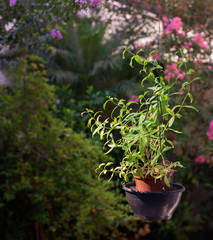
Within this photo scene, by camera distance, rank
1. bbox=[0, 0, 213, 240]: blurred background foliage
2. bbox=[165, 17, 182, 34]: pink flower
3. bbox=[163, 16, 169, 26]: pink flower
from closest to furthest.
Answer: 1. bbox=[0, 0, 213, 240]: blurred background foliage
2. bbox=[165, 17, 182, 34]: pink flower
3. bbox=[163, 16, 169, 26]: pink flower

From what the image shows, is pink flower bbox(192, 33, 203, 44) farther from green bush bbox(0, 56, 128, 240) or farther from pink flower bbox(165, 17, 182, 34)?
green bush bbox(0, 56, 128, 240)

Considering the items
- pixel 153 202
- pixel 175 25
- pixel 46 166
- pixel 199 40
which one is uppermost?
pixel 175 25

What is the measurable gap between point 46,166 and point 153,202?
209cm

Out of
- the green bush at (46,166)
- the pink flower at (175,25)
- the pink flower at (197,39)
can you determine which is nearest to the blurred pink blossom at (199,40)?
the pink flower at (197,39)

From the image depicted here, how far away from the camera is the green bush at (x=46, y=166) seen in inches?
105

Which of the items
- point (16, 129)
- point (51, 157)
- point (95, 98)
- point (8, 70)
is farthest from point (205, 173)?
point (8, 70)

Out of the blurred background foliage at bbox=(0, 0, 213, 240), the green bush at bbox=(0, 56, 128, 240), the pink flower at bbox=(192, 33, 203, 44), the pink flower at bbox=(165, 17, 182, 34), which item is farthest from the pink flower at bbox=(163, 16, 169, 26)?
the green bush at bbox=(0, 56, 128, 240)

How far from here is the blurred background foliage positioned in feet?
8.69

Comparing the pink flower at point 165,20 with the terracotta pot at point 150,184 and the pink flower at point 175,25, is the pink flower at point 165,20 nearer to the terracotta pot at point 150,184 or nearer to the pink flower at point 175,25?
the pink flower at point 175,25

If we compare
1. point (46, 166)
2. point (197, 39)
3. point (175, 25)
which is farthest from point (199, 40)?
point (46, 166)

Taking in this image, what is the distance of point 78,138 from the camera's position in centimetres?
270

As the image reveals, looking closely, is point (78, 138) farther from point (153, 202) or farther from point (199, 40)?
point (153, 202)

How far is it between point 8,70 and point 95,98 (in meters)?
1.02

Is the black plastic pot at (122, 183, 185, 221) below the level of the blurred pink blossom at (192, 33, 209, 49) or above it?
below
